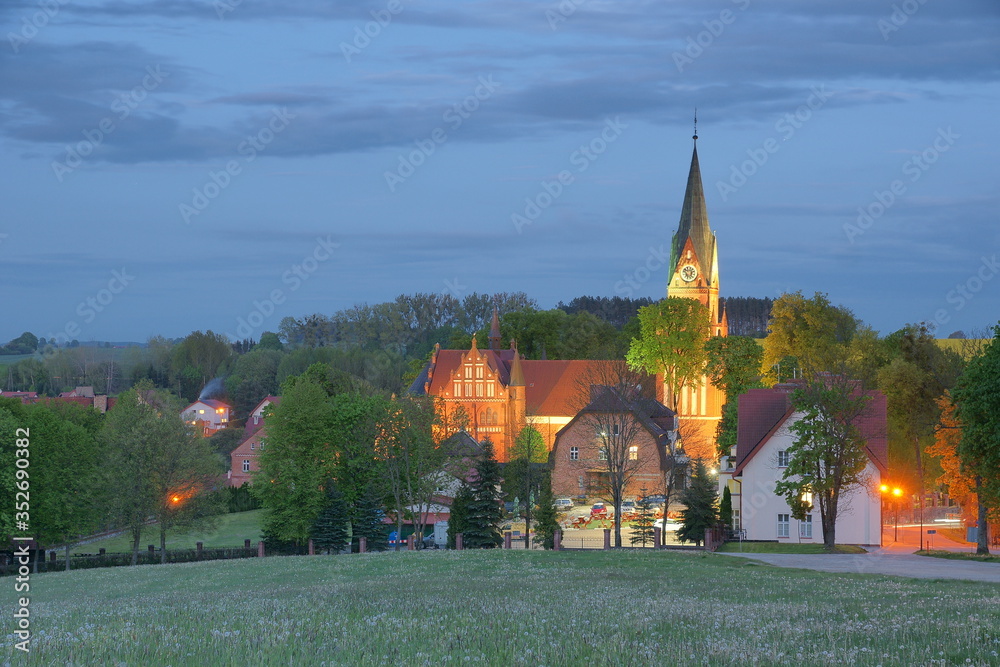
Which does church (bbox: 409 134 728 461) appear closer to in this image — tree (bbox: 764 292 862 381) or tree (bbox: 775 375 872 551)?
tree (bbox: 764 292 862 381)

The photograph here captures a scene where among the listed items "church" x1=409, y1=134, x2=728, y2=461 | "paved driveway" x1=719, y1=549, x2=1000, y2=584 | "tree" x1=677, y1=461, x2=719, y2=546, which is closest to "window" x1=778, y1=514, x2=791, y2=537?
"tree" x1=677, y1=461, x2=719, y2=546

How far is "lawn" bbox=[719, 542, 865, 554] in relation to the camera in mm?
47594

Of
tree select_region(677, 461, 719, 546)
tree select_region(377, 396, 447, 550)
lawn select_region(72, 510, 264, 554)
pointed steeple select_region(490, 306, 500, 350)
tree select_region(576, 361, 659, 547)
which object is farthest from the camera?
pointed steeple select_region(490, 306, 500, 350)

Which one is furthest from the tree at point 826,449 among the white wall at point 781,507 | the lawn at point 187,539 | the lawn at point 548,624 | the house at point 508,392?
the house at point 508,392

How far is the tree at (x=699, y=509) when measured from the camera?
50.6 m

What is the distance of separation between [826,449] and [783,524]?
8.42 meters

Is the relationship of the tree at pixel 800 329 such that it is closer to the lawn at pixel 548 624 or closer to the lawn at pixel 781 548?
the lawn at pixel 781 548

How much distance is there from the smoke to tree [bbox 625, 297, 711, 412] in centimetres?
9642

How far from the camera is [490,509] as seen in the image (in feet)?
167

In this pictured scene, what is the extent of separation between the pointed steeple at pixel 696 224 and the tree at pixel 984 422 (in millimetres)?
56594

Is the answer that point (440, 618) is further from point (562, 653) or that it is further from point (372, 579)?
point (372, 579)

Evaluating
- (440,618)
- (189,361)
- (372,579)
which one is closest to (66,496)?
(372,579)

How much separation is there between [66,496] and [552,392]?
55.2 metres

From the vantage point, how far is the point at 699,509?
2000 inches
